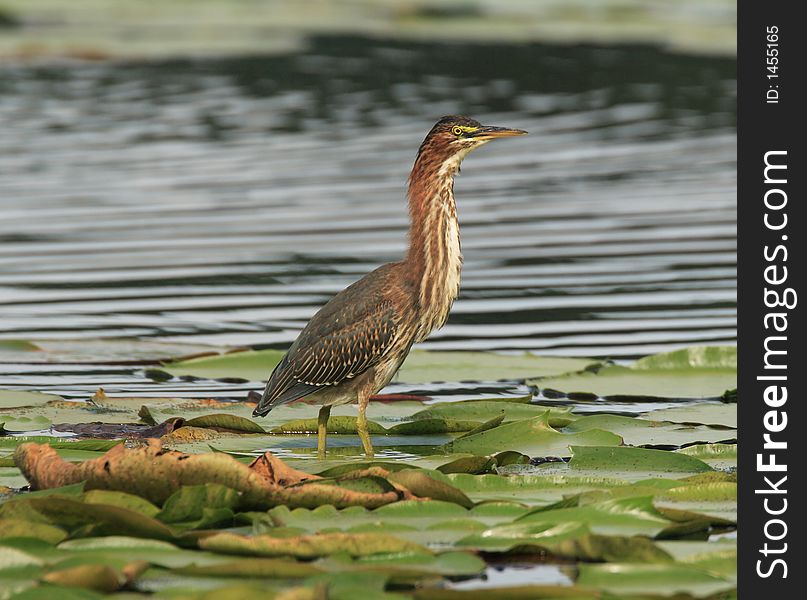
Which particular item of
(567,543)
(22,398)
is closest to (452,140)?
(22,398)

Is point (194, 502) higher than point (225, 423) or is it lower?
higher

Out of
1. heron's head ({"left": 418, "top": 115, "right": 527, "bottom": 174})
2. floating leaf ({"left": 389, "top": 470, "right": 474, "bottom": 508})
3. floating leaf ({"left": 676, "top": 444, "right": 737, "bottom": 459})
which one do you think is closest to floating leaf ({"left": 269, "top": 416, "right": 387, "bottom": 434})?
heron's head ({"left": 418, "top": 115, "right": 527, "bottom": 174})

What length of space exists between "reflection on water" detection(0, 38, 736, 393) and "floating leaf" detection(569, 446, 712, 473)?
11.8 ft

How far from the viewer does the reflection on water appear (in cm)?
1257

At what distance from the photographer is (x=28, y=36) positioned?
3161cm

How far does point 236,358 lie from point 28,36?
74.9 feet

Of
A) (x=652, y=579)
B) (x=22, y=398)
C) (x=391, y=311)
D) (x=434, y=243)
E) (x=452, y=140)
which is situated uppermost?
(x=452, y=140)

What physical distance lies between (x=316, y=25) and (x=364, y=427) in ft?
87.4

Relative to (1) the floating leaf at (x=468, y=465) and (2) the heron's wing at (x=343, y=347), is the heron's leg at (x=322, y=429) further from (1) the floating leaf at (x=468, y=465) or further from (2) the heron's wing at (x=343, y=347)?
(1) the floating leaf at (x=468, y=465)

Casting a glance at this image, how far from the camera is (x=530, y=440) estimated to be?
809 centimetres

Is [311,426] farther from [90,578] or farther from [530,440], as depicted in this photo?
[90,578]

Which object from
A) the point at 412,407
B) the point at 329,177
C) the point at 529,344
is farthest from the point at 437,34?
the point at 412,407

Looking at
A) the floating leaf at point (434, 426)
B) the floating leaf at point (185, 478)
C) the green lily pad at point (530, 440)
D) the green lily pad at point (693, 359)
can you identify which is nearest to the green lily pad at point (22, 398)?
the floating leaf at point (434, 426)

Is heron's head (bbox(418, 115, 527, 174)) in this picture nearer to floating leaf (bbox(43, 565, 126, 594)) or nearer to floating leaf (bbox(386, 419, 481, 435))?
floating leaf (bbox(386, 419, 481, 435))
